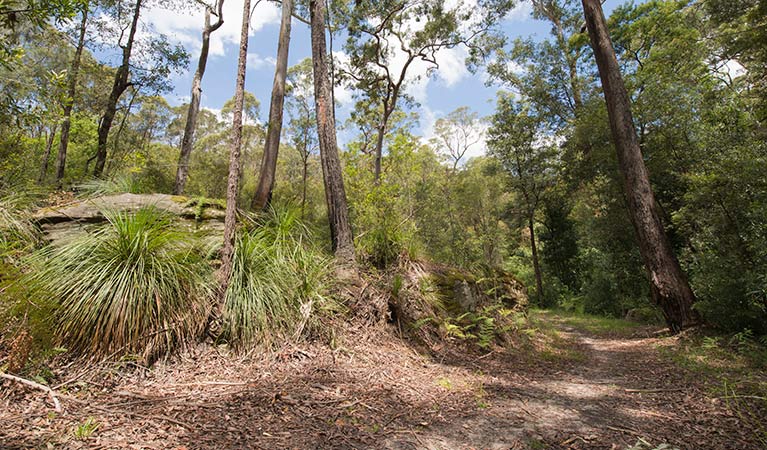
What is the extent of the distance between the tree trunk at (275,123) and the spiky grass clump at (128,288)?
12.5 ft

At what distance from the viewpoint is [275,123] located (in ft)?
27.1

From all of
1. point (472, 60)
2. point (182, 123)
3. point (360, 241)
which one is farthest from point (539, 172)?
point (182, 123)

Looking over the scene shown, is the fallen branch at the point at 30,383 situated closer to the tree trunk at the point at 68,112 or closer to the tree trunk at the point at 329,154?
the tree trunk at the point at 329,154

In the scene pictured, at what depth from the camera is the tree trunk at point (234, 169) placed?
3.27m

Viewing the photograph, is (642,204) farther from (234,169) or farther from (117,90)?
(117,90)

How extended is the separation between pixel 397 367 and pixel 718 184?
632 cm

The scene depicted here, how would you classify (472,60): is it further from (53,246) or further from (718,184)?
(53,246)

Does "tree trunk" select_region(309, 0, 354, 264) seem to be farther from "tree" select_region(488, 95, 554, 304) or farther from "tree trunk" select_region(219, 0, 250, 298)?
"tree" select_region(488, 95, 554, 304)

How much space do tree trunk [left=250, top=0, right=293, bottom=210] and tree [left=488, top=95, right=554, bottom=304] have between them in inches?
480

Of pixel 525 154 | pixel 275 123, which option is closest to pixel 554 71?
pixel 525 154

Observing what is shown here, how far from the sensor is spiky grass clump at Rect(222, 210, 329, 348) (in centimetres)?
321

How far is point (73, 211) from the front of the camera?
385 centimetres

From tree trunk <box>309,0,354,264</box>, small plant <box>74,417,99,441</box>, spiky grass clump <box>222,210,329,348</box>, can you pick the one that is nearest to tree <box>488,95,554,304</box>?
tree trunk <box>309,0,354,264</box>

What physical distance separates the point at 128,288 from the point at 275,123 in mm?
6277
